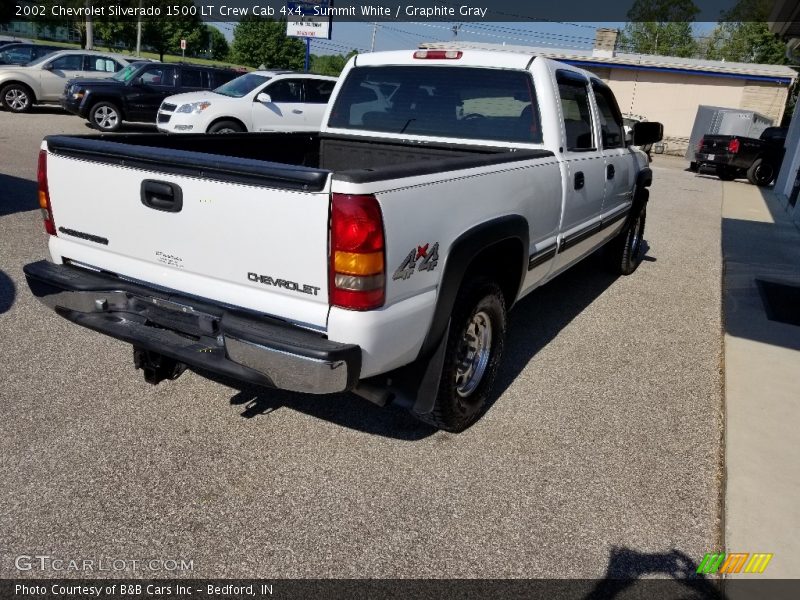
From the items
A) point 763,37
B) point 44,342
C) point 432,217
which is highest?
point 763,37

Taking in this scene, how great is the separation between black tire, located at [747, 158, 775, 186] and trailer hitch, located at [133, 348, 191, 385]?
19.2 meters

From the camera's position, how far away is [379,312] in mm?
2643

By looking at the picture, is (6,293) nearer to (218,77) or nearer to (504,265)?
(504,265)

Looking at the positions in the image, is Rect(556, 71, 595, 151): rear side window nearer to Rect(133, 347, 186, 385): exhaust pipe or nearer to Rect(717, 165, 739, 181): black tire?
Rect(133, 347, 186, 385): exhaust pipe

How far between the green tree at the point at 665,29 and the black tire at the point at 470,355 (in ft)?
247

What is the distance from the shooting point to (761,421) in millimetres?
4035

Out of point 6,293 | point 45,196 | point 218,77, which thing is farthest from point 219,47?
point 45,196

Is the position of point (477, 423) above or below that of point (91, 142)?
below

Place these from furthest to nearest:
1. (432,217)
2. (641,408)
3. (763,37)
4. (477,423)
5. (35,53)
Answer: (763,37)
(35,53)
(641,408)
(477,423)
(432,217)

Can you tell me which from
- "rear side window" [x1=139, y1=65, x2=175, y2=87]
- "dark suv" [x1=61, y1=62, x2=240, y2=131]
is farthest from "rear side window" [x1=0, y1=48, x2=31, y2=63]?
"rear side window" [x1=139, y1=65, x2=175, y2=87]

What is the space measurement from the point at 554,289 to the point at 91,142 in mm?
4590

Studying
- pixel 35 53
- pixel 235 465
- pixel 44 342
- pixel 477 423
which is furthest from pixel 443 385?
pixel 35 53

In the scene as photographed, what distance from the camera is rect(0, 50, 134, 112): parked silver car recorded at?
17.4 metres

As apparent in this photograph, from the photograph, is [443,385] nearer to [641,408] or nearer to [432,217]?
[432,217]
